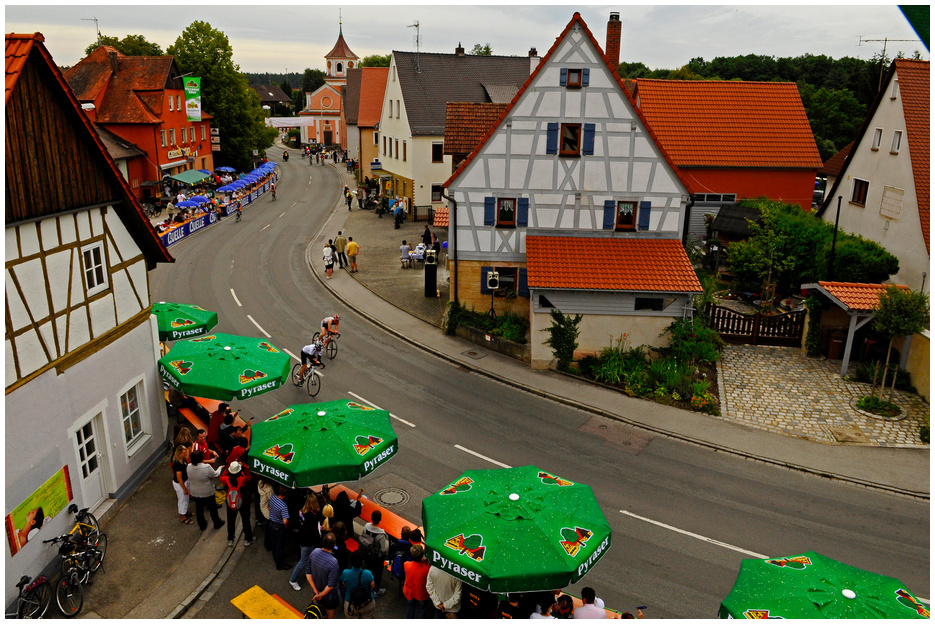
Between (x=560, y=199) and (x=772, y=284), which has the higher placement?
(x=560, y=199)

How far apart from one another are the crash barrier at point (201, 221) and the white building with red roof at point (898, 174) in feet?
101

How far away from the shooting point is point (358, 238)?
39750 mm

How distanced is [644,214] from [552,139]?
394 cm

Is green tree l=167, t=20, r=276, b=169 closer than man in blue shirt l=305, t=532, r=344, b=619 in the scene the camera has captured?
No

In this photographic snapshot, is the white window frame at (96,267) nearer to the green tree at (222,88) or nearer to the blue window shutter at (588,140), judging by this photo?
the blue window shutter at (588,140)

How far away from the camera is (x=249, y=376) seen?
46.6 feet

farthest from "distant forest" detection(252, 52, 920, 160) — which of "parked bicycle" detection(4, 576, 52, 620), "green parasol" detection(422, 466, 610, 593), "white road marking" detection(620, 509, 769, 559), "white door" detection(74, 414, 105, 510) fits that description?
"parked bicycle" detection(4, 576, 52, 620)

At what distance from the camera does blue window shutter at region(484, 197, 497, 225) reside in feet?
75.2

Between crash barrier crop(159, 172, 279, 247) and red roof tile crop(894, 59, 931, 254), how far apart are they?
31306mm

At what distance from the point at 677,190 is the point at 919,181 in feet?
27.2

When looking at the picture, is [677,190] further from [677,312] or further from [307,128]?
[307,128]

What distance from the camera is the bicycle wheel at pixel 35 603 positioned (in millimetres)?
9961

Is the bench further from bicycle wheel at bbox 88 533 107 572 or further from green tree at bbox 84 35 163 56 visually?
green tree at bbox 84 35 163 56

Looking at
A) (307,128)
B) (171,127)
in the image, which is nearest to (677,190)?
(171,127)
